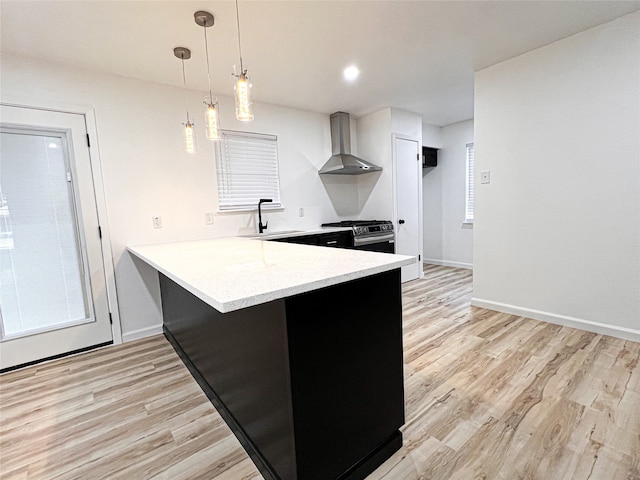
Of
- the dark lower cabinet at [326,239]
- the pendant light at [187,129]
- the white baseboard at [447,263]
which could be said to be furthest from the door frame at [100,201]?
the white baseboard at [447,263]

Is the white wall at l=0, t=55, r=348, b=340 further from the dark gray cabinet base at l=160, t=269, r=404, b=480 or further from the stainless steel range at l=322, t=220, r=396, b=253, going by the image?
the dark gray cabinet base at l=160, t=269, r=404, b=480

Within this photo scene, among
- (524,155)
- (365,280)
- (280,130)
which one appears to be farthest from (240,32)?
(524,155)

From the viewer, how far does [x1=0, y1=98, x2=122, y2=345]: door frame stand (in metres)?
2.47

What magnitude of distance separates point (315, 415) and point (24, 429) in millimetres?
1779

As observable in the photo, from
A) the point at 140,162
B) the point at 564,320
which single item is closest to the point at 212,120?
the point at 140,162

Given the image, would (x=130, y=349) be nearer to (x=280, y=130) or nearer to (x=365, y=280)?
(x=365, y=280)

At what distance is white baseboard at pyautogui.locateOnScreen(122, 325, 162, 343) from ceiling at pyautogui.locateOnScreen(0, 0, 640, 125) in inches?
90.8

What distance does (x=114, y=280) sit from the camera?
273 cm

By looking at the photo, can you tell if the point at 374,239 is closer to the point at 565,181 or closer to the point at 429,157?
the point at 565,181

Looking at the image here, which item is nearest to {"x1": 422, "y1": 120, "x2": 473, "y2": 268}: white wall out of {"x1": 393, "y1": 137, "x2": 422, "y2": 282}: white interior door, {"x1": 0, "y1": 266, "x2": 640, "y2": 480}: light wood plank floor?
{"x1": 393, "y1": 137, "x2": 422, "y2": 282}: white interior door

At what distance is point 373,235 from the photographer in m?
3.82

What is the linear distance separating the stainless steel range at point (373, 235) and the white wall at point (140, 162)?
1.25 metres

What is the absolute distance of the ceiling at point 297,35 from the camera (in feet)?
6.21

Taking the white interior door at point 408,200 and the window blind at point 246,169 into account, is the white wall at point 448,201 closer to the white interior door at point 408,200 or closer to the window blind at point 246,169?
the white interior door at point 408,200
